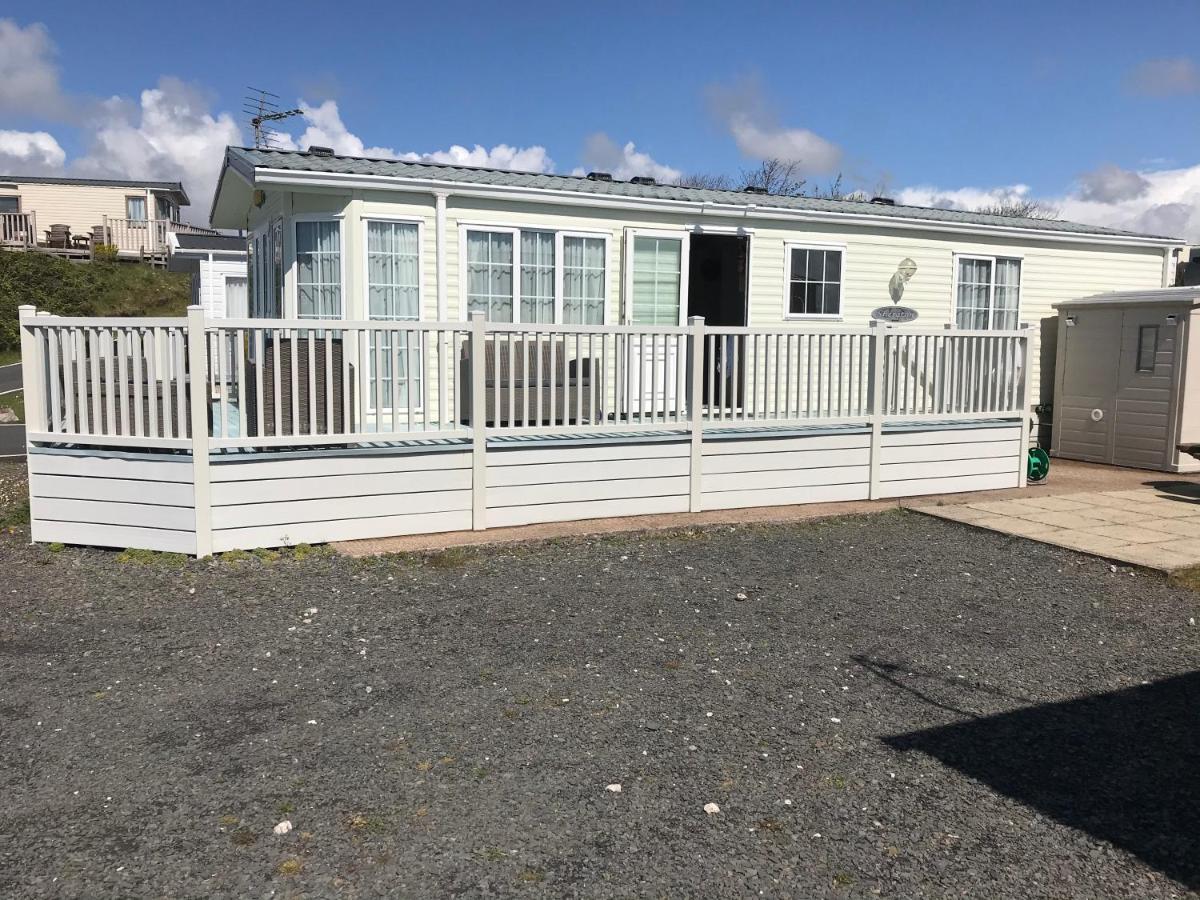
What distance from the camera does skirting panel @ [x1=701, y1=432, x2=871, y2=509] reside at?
23.5ft

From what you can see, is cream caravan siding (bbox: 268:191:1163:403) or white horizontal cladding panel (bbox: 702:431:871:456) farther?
cream caravan siding (bbox: 268:191:1163:403)

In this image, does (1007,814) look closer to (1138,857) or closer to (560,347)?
(1138,857)

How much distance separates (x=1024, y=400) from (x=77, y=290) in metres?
23.0

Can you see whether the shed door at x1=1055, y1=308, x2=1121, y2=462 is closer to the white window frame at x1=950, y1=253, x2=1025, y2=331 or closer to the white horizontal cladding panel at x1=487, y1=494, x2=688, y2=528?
the white window frame at x1=950, y1=253, x2=1025, y2=331

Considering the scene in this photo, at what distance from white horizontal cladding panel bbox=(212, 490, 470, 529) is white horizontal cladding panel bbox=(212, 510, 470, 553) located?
0.09 ft

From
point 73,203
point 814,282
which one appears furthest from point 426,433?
point 73,203

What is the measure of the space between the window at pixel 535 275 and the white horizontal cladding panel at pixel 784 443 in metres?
2.55

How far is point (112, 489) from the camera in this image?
18.9 feet

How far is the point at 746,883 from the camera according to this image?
8.02 ft

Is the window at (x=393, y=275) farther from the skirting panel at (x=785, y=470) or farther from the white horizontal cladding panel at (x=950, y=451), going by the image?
the white horizontal cladding panel at (x=950, y=451)

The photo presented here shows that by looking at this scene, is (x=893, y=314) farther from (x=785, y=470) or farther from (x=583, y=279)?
(x=785, y=470)

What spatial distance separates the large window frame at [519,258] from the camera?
8.59 m

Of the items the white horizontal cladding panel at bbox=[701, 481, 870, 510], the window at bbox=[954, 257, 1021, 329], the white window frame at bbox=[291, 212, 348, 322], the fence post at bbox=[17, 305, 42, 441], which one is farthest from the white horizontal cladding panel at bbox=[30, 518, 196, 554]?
the window at bbox=[954, 257, 1021, 329]

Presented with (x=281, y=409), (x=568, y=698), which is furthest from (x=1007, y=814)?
(x=281, y=409)
